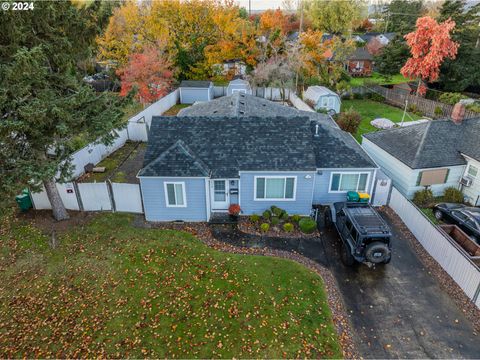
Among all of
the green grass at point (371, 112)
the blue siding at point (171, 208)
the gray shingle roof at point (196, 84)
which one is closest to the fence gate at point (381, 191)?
the blue siding at point (171, 208)

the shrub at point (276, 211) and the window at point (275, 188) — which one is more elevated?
the window at point (275, 188)

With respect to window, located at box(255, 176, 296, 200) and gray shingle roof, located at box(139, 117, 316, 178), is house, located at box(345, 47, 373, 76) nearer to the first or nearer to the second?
gray shingle roof, located at box(139, 117, 316, 178)

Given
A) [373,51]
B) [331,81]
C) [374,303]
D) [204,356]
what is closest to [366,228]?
[374,303]

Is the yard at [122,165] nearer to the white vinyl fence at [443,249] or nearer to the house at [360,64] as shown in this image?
the white vinyl fence at [443,249]

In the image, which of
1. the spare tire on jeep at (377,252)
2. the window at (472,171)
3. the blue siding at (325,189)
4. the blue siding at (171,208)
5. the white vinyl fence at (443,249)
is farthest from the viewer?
the window at (472,171)

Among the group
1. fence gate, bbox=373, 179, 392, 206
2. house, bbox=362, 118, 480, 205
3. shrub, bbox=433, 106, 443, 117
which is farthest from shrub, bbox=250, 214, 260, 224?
shrub, bbox=433, 106, 443, 117

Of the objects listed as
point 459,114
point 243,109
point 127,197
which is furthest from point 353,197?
point 127,197
